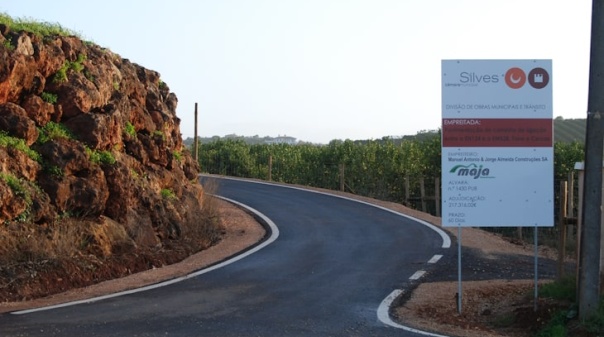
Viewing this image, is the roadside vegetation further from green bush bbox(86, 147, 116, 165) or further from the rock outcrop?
green bush bbox(86, 147, 116, 165)

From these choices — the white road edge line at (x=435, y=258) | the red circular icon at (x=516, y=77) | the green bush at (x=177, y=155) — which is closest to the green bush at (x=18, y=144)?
the green bush at (x=177, y=155)

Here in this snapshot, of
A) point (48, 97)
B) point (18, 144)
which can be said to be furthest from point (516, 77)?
point (48, 97)

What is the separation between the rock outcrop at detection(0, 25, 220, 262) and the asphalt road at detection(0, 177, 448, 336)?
275cm

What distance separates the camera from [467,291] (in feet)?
39.4

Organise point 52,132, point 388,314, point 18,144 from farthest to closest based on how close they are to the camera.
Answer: point 52,132
point 18,144
point 388,314

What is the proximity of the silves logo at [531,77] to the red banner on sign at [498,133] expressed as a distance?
507mm

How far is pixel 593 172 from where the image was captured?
30.2 feet

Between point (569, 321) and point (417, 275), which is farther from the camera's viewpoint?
point (417, 275)

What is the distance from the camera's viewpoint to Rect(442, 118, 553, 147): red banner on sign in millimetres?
10406

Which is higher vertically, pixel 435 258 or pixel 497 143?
pixel 497 143

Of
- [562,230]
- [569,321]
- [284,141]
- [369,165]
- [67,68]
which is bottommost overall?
[569,321]

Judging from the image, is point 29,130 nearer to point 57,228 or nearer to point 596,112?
point 57,228

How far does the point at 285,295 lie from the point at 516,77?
4756 mm

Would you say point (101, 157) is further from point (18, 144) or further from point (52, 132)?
point (18, 144)
